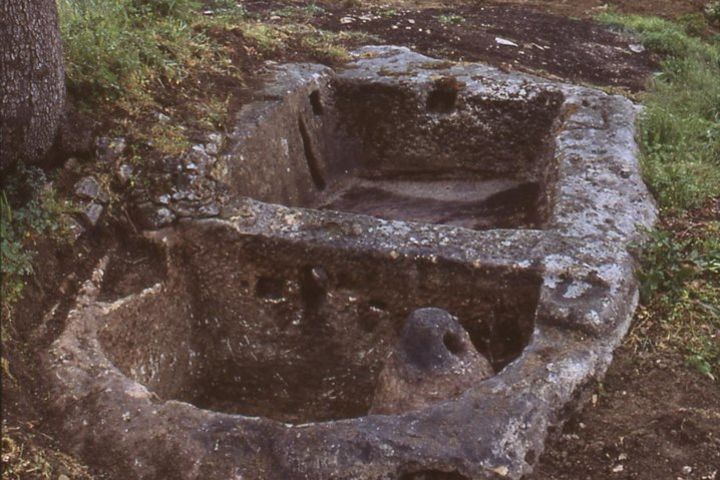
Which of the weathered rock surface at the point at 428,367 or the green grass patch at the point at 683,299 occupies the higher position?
the weathered rock surface at the point at 428,367

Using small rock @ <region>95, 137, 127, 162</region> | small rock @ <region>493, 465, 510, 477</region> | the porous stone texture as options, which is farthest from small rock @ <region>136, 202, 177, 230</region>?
small rock @ <region>493, 465, 510, 477</region>

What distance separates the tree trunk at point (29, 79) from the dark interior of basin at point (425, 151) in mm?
1940

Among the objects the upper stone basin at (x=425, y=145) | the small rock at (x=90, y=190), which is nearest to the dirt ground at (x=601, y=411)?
the small rock at (x=90, y=190)

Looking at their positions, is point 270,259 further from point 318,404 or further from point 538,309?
Answer: point 538,309

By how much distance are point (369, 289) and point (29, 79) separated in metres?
1.72

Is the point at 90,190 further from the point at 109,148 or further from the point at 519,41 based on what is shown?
the point at 519,41

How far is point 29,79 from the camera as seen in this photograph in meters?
3.93

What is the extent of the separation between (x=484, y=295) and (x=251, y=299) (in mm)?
1106

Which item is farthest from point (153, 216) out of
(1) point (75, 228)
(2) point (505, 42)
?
(2) point (505, 42)

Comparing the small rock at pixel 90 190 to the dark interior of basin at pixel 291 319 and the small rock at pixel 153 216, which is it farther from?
the dark interior of basin at pixel 291 319

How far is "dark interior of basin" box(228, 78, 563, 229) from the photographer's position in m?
6.03

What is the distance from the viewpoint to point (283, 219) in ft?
14.2

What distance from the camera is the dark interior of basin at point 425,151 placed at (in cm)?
603

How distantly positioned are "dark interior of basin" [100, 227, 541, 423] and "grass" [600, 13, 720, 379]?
590 millimetres
